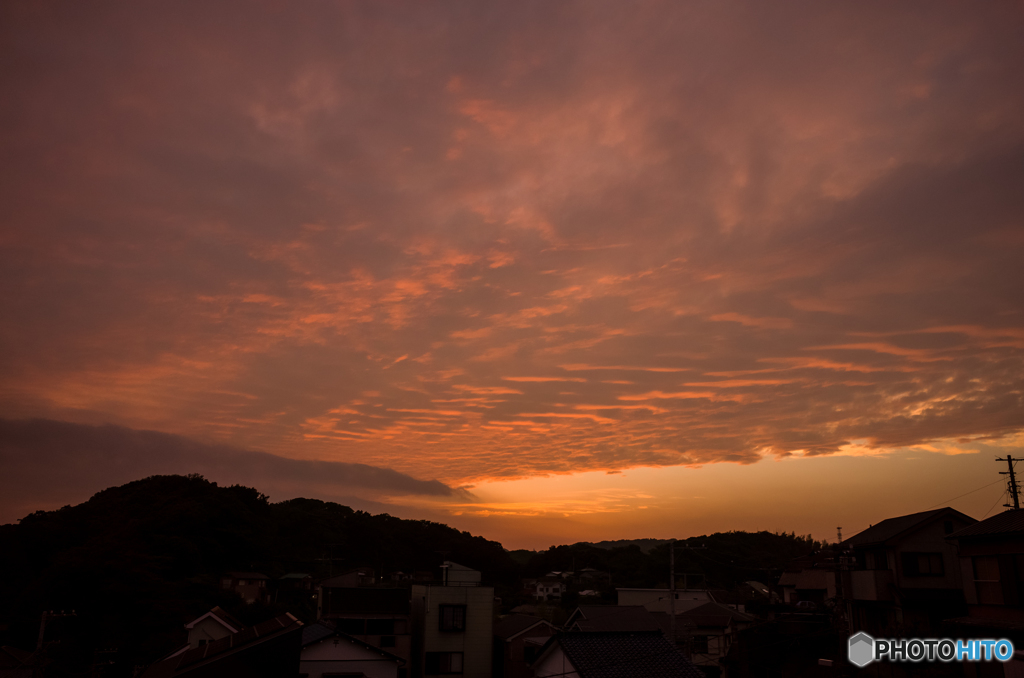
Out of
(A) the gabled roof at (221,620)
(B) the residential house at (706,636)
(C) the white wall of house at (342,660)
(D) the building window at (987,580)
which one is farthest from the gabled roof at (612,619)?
(A) the gabled roof at (221,620)

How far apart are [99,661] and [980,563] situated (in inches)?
2290

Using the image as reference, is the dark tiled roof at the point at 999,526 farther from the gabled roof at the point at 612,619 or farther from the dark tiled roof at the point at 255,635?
the dark tiled roof at the point at 255,635

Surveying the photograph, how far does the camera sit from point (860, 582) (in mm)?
31719

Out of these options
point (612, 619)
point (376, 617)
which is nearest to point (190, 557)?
point (376, 617)

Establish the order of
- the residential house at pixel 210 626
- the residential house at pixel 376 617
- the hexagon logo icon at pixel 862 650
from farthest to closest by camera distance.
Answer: the residential house at pixel 210 626 → the residential house at pixel 376 617 → the hexagon logo icon at pixel 862 650

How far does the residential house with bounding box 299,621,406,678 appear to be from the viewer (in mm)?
33438

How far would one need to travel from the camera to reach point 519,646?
140ft

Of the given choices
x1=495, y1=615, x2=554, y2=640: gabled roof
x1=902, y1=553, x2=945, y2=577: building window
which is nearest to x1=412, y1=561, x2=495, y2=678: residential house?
x1=495, y1=615, x2=554, y2=640: gabled roof

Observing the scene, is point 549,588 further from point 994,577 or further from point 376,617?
point 994,577

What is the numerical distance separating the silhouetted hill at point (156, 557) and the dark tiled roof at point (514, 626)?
864 inches

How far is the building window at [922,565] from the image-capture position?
30156 millimetres

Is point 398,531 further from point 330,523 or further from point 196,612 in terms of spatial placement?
point 196,612

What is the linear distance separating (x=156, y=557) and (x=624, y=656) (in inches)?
2043

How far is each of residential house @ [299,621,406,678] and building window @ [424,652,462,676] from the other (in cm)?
751
